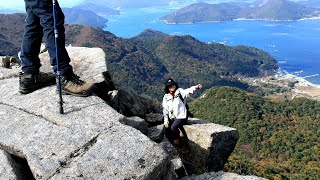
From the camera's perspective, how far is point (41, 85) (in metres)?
6.73

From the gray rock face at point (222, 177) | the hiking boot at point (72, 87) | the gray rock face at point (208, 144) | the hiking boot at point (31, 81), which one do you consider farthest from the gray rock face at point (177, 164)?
the hiking boot at point (31, 81)

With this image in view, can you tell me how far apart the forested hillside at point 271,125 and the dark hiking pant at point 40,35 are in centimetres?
3783

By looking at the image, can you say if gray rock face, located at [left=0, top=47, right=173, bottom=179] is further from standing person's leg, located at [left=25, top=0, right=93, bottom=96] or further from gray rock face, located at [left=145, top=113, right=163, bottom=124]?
gray rock face, located at [left=145, top=113, right=163, bottom=124]

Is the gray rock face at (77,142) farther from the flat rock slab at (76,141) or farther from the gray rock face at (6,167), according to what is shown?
the gray rock face at (6,167)

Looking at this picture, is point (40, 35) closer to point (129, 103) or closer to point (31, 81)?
point (31, 81)

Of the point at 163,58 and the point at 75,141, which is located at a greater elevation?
the point at 75,141

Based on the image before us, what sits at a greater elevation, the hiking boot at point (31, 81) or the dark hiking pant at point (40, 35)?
the dark hiking pant at point (40, 35)

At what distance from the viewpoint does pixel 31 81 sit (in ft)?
21.4

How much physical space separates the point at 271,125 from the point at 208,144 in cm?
5757

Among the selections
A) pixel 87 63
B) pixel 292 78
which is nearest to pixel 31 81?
pixel 87 63

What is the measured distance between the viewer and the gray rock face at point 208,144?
7617 mm

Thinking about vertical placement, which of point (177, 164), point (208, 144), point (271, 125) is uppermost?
point (177, 164)

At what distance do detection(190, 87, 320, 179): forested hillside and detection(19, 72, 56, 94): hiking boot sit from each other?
37.4 metres

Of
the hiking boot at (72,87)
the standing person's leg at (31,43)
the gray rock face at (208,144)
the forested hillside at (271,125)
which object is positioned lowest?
the forested hillside at (271,125)
